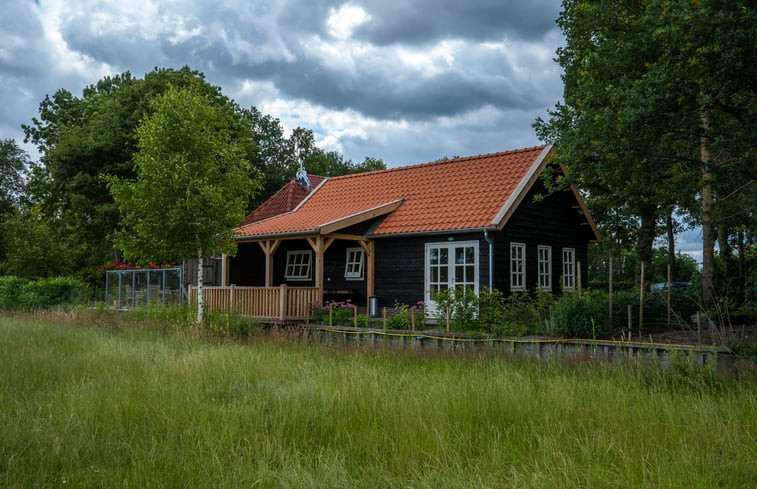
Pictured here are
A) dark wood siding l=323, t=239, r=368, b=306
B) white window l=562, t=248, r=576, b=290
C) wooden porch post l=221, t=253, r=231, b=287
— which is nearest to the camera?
dark wood siding l=323, t=239, r=368, b=306

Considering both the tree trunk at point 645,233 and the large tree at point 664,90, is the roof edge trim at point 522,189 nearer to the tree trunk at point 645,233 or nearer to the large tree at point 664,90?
the large tree at point 664,90

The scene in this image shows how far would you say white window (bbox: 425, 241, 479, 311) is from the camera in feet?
57.3

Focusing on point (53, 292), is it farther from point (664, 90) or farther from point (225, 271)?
point (664, 90)

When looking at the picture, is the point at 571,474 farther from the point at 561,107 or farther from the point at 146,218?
the point at 561,107

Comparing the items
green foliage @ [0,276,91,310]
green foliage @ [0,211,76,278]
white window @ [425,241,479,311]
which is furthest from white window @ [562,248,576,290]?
green foliage @ [0,211,76,278]

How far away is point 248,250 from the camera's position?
23453 millimetres

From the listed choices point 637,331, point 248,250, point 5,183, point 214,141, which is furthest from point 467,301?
point 5,183

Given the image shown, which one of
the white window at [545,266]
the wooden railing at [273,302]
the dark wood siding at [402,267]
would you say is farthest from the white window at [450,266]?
the wooden railing at [273,302]

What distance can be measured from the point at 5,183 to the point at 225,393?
1819 inches

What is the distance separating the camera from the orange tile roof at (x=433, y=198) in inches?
699

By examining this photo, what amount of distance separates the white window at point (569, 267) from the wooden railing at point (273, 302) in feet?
27.2

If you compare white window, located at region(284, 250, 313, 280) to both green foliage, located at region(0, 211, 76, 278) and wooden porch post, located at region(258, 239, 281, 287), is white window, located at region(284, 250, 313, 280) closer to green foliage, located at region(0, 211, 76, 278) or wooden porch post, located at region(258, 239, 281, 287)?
wooden porch post, located at region(258, 239, 281, 287)

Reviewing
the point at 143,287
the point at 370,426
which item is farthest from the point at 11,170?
the point at 370,426

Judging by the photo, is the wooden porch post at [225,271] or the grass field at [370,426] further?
the wooden porch post at [225,271]
